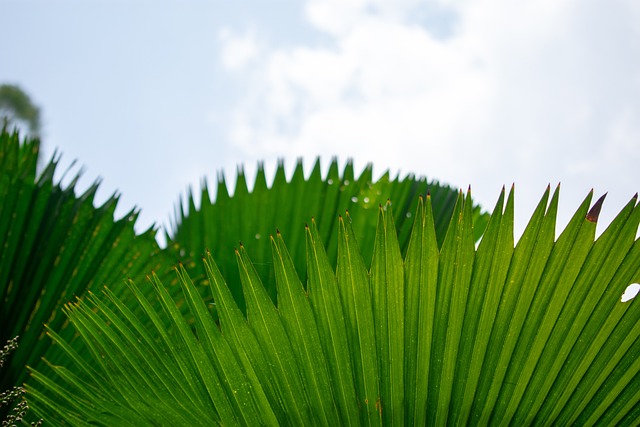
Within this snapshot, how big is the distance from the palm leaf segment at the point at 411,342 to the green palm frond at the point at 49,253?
14.9 inches

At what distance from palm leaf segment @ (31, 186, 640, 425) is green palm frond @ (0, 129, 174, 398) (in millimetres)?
378

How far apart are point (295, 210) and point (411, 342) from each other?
0.84m

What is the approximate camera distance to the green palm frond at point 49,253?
107cm

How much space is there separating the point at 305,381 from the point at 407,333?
0.11 metres

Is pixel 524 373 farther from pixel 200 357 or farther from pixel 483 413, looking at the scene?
pixel 200 357

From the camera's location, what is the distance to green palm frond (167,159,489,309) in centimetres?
138

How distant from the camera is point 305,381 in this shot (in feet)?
2.25

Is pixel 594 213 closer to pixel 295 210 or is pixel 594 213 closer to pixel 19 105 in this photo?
pixel 295 210

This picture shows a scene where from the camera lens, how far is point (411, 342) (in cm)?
69

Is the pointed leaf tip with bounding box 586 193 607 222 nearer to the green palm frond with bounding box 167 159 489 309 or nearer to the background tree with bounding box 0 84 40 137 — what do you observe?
the green palm frond with bounding box 167 159 489 309

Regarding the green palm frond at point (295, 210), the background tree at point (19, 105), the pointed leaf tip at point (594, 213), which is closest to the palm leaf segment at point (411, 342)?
the pointed leaf tip at point (594, 213)

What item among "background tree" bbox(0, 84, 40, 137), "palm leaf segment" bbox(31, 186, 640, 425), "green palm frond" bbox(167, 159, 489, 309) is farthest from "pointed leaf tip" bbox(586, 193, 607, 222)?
"background tree" bbox(0, 84, 40, 137)

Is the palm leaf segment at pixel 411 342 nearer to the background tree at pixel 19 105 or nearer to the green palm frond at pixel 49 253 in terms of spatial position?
the green palm frond at pixel 49 253

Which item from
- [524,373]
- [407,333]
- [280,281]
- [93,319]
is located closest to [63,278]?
[93,319]
